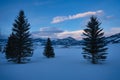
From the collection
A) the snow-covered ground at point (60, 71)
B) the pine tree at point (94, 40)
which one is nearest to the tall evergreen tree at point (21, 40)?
the snow-covered ground at point (60, 71)

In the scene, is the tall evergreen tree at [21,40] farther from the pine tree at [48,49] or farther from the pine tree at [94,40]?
the pine tree at [48,49]

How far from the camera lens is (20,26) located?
82.3ft

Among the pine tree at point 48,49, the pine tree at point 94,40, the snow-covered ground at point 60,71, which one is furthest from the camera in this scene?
the pine tree at point 48,49

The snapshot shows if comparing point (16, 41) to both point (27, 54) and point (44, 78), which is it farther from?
point (44, 78)

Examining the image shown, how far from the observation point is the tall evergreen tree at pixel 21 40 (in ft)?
79.3

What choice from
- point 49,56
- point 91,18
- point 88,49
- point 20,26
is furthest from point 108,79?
point 49,56

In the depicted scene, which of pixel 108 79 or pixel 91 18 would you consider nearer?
pixel 108 79

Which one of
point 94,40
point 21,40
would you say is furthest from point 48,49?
point 94,40

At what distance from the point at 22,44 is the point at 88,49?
12246 millimetres

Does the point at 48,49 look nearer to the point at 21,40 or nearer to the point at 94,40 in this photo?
the point at 21,40

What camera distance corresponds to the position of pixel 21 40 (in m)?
24.6

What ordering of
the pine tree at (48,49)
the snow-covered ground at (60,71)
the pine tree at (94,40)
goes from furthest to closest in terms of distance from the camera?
the pine tree at (48,49) < the pine tree at (94,40) < the snow-covered ground at (60,71)

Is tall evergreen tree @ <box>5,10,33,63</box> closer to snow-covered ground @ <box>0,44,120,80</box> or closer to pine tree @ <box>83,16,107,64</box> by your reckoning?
snow-covered ground @ <box>0,44,120,80</box>

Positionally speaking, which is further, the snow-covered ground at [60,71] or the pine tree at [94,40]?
the pine tree at [94,40]
